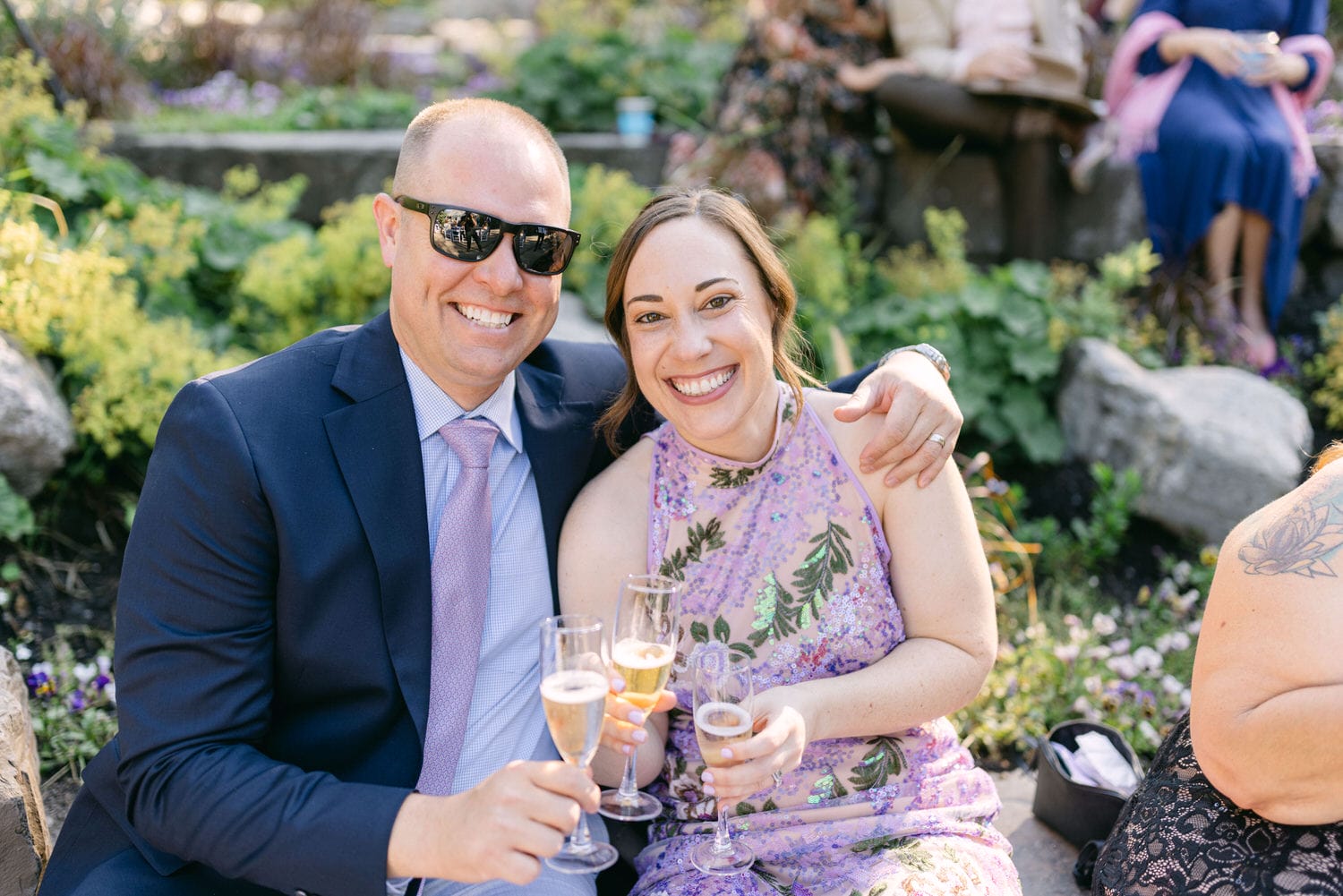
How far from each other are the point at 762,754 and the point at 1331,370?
208 inches

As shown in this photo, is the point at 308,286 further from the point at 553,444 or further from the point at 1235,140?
the point at 1235,140

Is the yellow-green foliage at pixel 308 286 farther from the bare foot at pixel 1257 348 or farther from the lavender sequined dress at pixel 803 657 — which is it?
the bare foot at pixel 1257 348

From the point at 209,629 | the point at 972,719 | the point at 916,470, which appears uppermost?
the point at 916,470

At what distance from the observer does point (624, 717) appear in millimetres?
1973

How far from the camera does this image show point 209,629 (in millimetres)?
2090

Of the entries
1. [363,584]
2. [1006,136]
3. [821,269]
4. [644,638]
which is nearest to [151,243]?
[363,584]

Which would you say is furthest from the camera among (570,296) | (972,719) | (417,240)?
(570,296)

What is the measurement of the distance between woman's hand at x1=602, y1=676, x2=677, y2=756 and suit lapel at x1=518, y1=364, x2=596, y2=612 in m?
Answer: 0.55

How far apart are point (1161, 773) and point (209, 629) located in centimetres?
207

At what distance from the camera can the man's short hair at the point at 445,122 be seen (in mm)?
2402

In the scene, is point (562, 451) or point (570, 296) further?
point (570, 296)

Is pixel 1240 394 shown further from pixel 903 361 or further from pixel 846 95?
pixel 903 361

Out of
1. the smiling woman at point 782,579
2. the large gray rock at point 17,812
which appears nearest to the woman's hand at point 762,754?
the smiling woman at point 782,579

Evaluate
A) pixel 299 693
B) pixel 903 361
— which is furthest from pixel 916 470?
pixel 299 693
